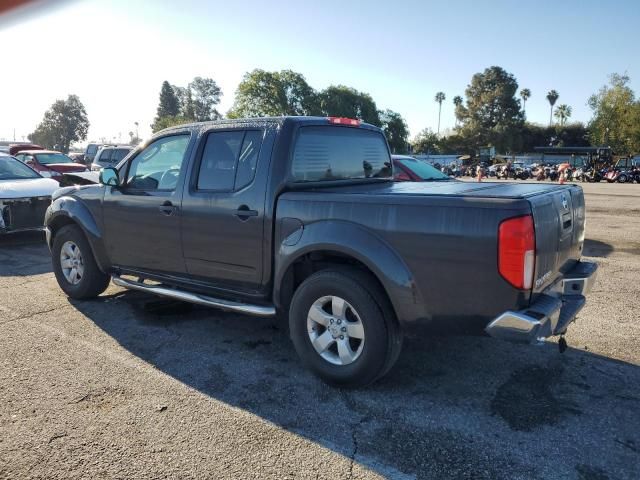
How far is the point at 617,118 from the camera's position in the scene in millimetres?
56938

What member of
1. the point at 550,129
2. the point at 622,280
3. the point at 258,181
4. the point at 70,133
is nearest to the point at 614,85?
the point at 550,129

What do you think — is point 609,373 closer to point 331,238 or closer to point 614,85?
point 331,238

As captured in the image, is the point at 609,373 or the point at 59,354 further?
the point at 59,354

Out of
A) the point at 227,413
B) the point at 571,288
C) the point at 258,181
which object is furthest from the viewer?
the point at 258,181

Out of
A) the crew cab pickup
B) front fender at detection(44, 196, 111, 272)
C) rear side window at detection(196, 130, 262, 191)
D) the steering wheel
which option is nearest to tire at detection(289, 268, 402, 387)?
the crew cab pickup

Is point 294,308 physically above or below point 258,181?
below

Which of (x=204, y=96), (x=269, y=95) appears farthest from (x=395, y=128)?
(x=204, y=96)

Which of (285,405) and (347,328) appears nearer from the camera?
(285,405)

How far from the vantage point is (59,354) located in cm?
412

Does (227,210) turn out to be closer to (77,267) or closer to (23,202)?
(77,267)

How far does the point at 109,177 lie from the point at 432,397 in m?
3.62

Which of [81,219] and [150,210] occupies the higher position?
[150,210]

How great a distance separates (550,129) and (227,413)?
3824 inches

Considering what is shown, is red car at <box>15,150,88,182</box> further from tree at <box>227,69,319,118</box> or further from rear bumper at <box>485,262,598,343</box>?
tree at <box>227,69,319,118</box>
